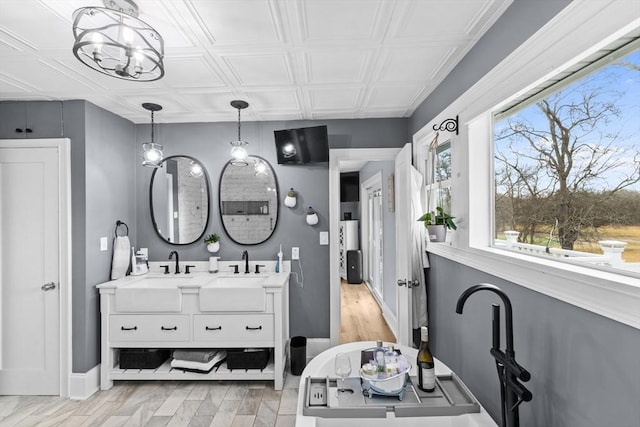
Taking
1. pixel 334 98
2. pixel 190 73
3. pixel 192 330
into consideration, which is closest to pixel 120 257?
pixel 192 330

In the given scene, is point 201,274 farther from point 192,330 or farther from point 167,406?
point 167,406

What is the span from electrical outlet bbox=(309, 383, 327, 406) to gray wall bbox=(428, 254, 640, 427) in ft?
2.80

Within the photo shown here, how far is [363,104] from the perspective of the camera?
113 inches

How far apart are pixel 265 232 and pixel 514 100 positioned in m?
2.44

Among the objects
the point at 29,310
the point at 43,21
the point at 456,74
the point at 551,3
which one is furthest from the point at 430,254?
the point at 29,310

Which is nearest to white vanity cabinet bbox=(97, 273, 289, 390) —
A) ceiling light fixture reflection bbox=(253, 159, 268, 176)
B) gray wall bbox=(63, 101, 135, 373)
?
gray wall bbox=(63, 101, 135, 373)

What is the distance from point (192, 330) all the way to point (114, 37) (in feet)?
7.16

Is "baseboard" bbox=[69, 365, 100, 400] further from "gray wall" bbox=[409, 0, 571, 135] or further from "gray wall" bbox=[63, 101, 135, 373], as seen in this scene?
"gray wall" bbox=[409, 0, 571, 135]

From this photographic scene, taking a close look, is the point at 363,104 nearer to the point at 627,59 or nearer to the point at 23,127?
the point at 627,59

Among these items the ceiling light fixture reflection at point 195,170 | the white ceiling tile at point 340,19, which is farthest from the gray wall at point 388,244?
the white ceiling tile at point 340,19

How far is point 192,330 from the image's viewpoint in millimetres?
2730

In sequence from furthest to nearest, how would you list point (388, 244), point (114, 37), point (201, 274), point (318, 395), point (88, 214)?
point (388, 244)
point (201, 274)
point (88, 214)
point (114, 37)
point (318, 395)

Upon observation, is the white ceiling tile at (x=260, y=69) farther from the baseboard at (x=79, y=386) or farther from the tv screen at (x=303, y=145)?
the baseboard at (x=79, y=386)

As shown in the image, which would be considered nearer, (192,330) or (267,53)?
(267,53)
